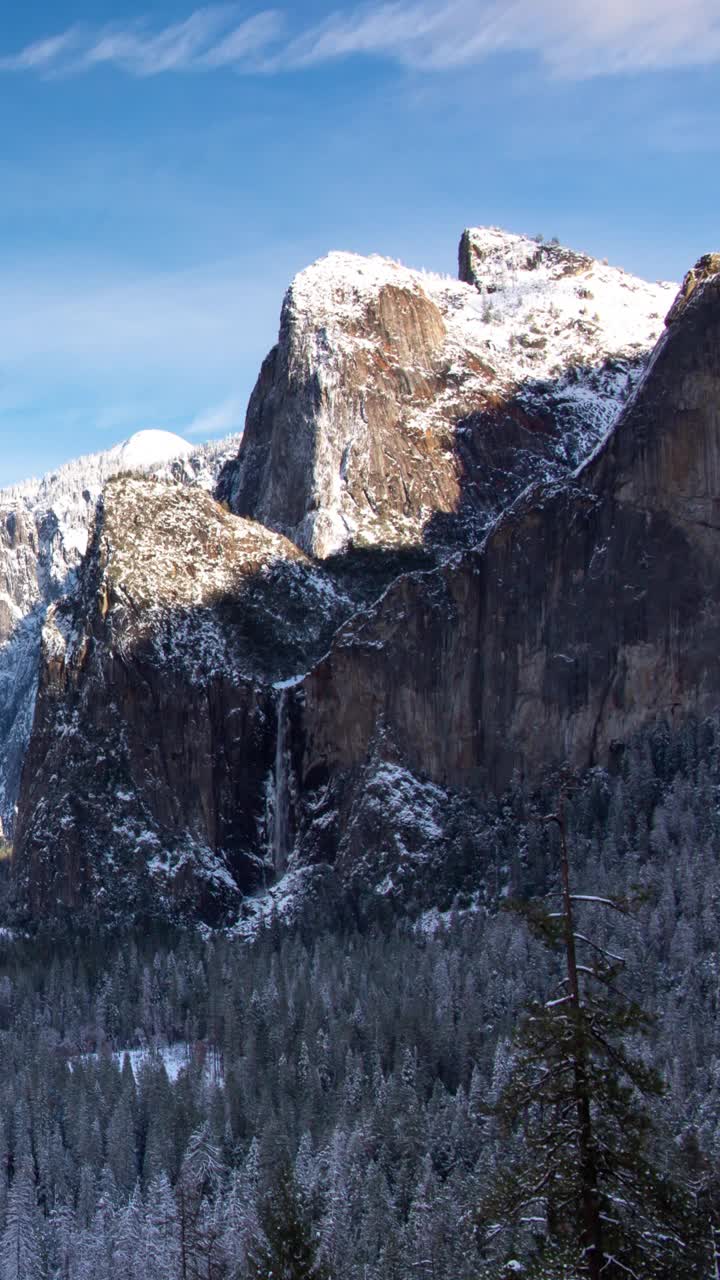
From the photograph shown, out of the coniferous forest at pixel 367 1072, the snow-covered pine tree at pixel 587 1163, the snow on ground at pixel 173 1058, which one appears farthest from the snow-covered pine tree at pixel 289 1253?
the snow on ground at pixel 173 1058

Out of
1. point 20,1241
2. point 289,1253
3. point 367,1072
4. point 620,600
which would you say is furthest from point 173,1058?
point 289,1253

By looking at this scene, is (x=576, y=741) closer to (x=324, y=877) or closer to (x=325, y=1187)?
(x=324, y=877)

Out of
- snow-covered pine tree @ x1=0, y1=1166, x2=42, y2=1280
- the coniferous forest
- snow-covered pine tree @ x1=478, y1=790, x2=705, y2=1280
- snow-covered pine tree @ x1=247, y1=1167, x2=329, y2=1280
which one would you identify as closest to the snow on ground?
the coniferous forest

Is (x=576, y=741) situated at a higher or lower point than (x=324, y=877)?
higher

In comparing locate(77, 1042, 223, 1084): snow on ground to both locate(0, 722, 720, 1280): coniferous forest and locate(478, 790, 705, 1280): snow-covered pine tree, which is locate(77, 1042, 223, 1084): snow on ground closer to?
locate(0, 722, 720, 1280): coniferous forest

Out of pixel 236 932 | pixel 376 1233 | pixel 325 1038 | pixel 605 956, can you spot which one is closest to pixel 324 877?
pixel 236 932

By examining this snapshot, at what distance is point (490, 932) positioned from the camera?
153375mm

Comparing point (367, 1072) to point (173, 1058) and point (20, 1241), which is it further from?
point (20, 1241)

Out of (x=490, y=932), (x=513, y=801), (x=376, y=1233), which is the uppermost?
(x=513, y=801)

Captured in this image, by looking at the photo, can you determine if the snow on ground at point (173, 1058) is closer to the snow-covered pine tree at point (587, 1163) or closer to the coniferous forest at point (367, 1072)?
the coniferous forest at point (367, 1072)

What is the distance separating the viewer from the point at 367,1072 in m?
126

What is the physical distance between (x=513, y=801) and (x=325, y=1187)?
95.3m

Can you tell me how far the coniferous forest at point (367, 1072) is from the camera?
60594mm

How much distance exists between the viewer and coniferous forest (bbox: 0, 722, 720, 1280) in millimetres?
60594
